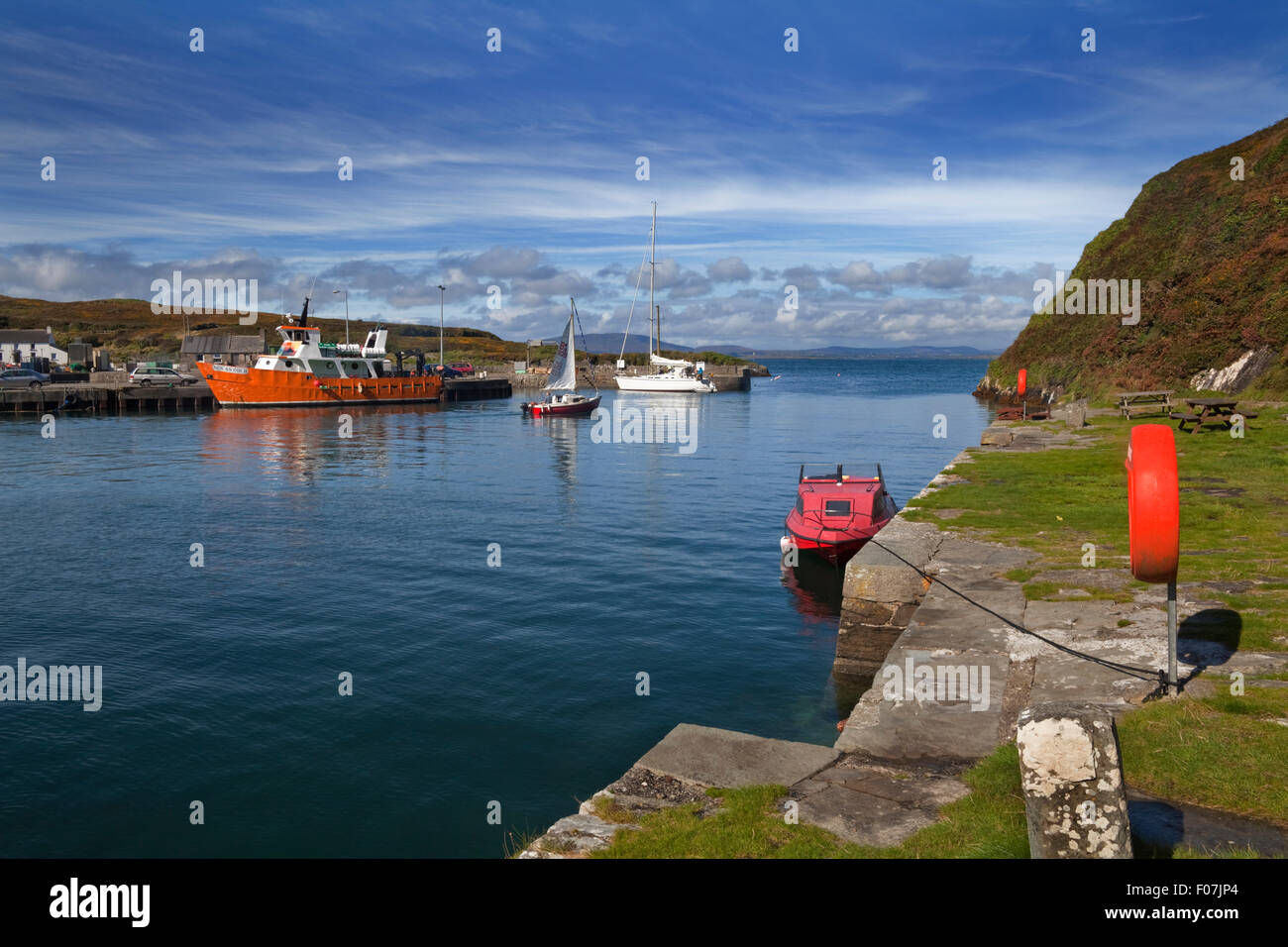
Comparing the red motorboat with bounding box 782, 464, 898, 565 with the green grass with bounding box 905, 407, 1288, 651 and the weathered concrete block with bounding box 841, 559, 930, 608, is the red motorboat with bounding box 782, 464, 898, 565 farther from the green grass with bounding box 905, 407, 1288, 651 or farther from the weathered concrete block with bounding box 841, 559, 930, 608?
the weathered concrete block with bounding box 841, 559, 930, 608

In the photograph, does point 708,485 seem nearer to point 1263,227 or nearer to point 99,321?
point 1263,227

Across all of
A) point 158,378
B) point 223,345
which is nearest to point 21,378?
point 158,378

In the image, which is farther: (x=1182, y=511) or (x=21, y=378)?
(x=21, y=378)

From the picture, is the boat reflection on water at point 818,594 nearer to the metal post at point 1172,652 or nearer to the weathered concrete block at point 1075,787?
the metal post at point 1172,652

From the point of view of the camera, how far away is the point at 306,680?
1382 cm

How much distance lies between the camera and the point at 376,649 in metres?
15.4

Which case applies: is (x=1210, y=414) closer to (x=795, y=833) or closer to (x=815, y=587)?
(x=815, y=587)

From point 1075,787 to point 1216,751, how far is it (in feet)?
8.79

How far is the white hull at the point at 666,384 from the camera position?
370 ft

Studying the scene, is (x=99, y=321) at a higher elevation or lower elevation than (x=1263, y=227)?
higher

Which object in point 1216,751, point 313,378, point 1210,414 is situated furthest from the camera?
point 313,378

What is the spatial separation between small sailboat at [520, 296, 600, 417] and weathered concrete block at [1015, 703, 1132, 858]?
67331 mm
